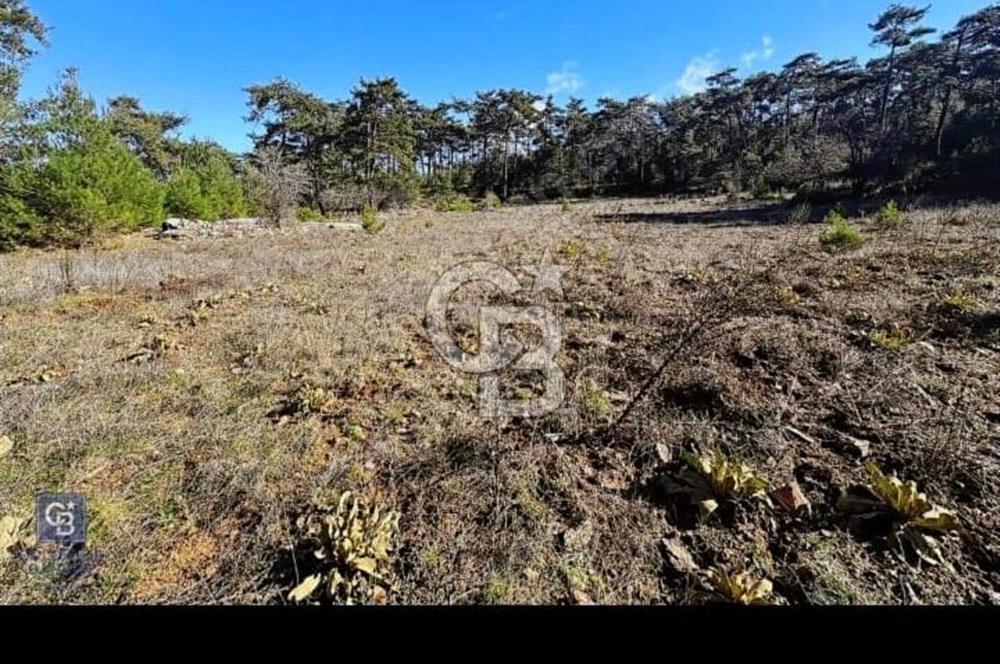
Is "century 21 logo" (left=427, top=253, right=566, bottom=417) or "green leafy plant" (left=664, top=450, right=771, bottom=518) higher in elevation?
"century 21 logo" (left=427, top=253, right=566, bottom=417)

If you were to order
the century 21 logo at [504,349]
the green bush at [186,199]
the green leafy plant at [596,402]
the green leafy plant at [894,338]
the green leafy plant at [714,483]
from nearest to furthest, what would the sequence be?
the green leafy plant at [714,483], the green leafy plant at [596,402], the century 21 logo at [504,349], the green leafy plant at [894,338], the green bush at [186,199]

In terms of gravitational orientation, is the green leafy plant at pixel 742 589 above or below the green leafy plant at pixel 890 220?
below

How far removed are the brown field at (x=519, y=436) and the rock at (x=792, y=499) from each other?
0.05 m

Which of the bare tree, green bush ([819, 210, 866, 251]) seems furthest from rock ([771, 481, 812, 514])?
the bare tree

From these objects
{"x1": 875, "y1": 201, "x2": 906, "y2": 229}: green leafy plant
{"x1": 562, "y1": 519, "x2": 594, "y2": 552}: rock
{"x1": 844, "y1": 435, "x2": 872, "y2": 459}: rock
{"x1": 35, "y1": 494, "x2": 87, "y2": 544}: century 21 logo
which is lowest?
{"x1": 562, "y1": 519, "x2": 594, "y2": 552}: rock

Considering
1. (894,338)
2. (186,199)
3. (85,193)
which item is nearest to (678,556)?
(894,338)

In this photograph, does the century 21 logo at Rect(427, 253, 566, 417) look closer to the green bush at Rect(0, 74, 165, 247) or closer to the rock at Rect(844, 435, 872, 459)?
the rock at Rect(844, 435, 872, 459)

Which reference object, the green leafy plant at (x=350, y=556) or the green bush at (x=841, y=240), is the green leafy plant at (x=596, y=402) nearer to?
the green leafy plant at (x=350, y=556)

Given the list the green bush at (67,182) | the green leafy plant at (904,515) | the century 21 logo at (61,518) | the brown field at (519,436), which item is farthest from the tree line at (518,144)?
the green leafy plant at (904,515)

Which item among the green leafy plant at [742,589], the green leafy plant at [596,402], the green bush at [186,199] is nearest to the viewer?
the green leafy plant at [742,589]

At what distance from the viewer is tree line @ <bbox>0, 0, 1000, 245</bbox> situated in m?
11.2

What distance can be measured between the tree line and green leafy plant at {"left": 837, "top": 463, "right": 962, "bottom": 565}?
571 inches

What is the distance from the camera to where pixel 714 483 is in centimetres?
207

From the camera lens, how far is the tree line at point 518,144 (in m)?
11.2
